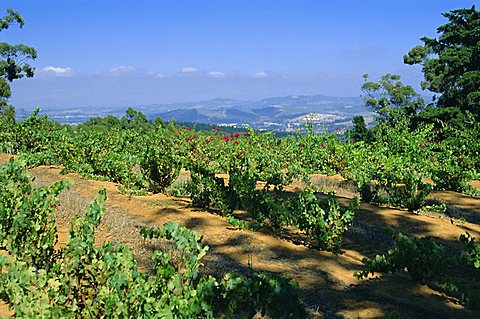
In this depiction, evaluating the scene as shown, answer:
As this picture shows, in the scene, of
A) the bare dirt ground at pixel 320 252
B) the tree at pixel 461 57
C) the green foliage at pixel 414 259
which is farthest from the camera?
the tree at pixel 461 57

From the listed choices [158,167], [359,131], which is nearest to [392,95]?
[359,131]

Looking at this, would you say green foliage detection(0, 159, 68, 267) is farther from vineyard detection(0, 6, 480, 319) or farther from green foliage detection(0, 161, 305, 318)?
green foliage detection(0, 161, 305, 318)

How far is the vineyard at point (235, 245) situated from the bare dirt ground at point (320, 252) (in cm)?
2

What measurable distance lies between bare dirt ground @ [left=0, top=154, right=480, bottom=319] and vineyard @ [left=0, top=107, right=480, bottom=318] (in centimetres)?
2

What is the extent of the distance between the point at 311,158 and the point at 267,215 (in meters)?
8.96

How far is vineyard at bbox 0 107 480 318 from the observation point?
3.28 metres

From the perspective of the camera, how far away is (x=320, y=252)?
6152mm

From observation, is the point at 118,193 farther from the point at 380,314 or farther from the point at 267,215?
the point at 380,314

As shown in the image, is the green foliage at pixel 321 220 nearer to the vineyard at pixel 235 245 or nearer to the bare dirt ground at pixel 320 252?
the vineyard at pixel 235 245

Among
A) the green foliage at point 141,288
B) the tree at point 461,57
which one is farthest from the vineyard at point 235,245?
the tree at point 461,57

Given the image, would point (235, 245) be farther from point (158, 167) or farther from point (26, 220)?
point (158, 167)

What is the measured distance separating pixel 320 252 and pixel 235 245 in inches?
44.5

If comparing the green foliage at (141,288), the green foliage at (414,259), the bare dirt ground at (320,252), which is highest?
the green foliage at (141,288)

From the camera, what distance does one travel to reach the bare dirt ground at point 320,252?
4.46 m
